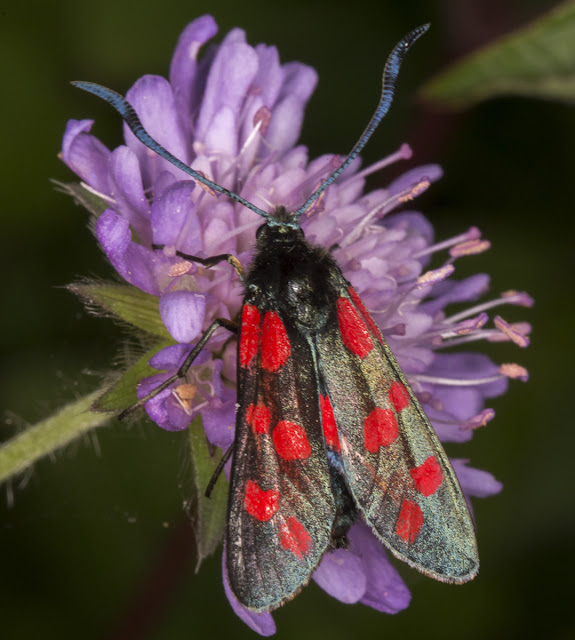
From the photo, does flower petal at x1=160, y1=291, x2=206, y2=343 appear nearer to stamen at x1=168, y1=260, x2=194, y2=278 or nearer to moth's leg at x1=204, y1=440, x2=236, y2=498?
stamen at x1=168, y1=260, x2=194, y2=278

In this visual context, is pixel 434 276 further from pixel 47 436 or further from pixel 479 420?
pixel 47 436

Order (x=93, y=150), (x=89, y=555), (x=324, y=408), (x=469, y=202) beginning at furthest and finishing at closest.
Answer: (x=469, y=202), (x=89, y=555), (x=93, y=150), (x=324, y=408)

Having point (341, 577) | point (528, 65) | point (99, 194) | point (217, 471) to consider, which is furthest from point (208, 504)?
point (528, 65)

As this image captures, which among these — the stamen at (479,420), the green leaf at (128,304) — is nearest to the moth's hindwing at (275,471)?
the green leaf at (128,304)

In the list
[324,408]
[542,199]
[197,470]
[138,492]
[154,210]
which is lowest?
[138,492]

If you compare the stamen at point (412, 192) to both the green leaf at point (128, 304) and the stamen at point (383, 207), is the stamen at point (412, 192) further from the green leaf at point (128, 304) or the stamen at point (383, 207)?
the green leaf at point (128, 304)

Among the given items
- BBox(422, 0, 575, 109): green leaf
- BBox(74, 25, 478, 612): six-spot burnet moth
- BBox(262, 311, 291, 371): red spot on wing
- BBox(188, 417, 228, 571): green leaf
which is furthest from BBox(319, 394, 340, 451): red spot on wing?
BBox(422, 0, 575, 109): green leaf

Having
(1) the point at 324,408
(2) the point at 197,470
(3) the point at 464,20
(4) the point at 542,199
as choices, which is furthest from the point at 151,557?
→ (3) the point at 464,20

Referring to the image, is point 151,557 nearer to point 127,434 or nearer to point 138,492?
point 138,492
